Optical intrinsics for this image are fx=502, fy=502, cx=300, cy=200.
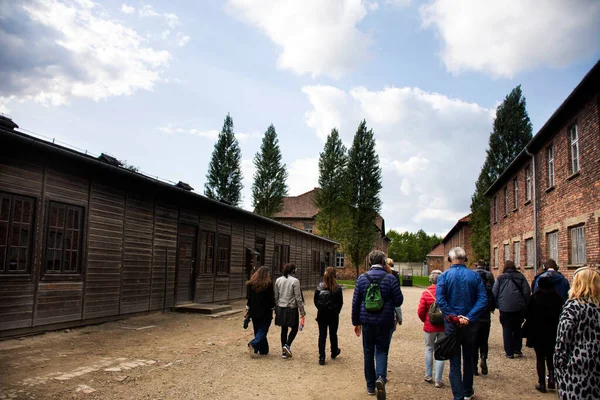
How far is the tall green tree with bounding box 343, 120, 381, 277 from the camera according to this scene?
46562mm

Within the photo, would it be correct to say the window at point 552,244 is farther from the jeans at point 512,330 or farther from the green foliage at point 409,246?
the green foliage at point 409,246

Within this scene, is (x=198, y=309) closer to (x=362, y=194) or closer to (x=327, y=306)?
(x=327, y=306)

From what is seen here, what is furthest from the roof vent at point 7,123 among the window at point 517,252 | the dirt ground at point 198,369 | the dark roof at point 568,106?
the window at point 517,252

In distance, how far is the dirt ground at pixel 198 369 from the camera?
619cm

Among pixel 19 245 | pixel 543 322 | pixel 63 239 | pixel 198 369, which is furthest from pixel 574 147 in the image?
pixel 19 245

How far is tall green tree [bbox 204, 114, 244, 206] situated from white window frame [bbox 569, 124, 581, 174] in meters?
38.5

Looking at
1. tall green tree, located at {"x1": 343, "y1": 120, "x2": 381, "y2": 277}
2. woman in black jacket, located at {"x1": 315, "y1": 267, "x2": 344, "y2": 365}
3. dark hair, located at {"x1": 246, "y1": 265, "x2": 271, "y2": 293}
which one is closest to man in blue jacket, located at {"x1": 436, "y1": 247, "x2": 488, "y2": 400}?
woman in black jacket, located at {"x1": 315, "y1": 267, "x2": 344, "y2": 365}

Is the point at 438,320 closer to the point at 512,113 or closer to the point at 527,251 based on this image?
the point at 527,251

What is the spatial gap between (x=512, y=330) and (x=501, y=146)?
3464 cm

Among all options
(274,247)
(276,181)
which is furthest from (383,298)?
(276,181)

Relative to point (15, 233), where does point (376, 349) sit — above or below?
below

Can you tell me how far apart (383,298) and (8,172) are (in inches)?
278

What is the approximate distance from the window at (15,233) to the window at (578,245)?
13.6 metres

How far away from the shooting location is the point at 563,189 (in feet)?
50.2
